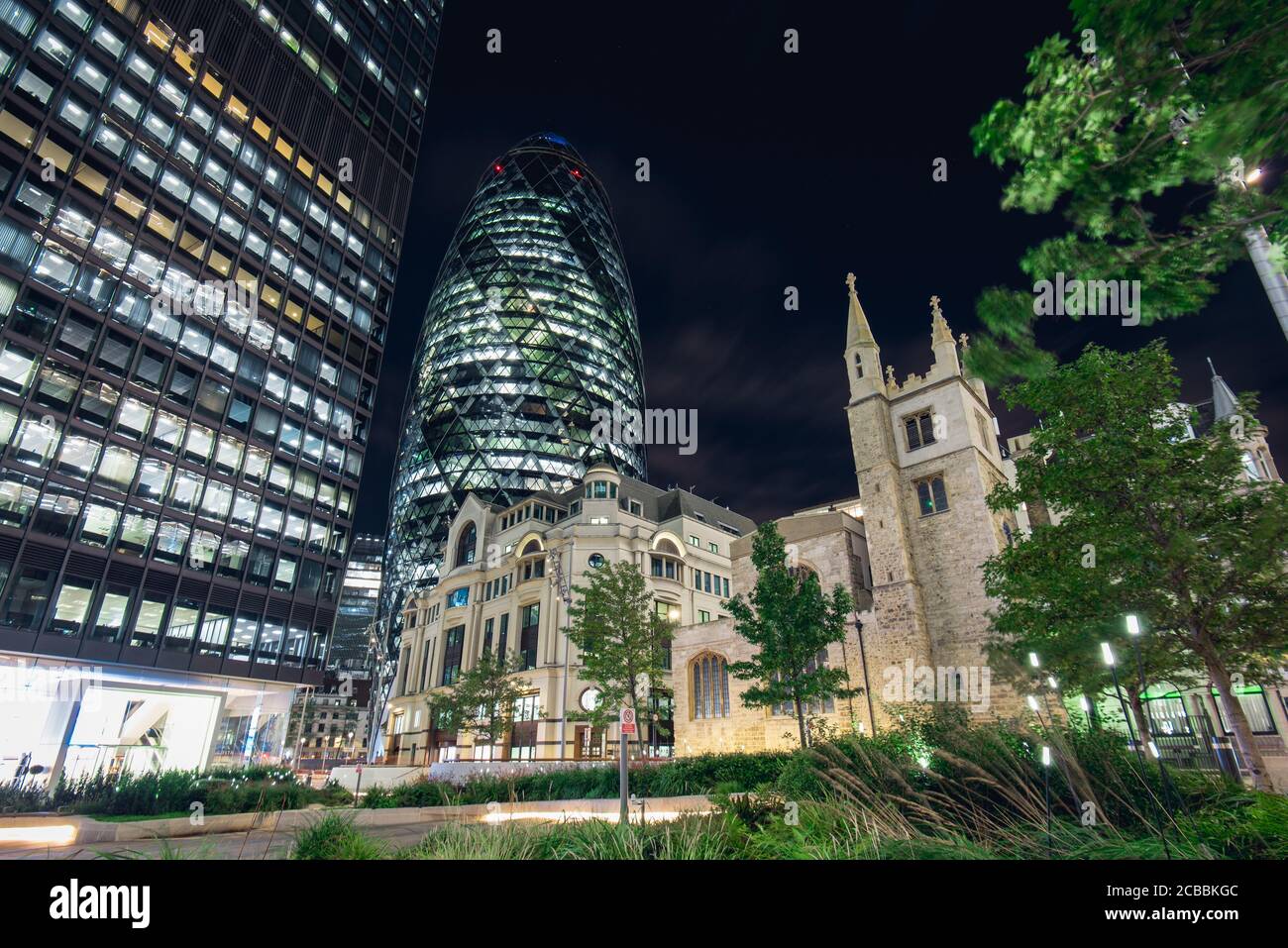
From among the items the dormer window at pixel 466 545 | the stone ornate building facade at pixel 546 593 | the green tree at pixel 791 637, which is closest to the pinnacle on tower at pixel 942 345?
the green tree at pixel 791 637

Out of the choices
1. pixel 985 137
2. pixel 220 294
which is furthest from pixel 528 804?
pixel 220 294

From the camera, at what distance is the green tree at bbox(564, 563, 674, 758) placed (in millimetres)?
34875

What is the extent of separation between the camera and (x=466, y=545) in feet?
235

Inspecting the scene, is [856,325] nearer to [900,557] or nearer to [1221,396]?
[900,557]

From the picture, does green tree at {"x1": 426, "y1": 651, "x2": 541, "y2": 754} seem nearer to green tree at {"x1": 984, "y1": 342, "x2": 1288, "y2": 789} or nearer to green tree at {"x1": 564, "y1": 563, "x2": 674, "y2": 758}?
green tree at {"x1": 564, "y1": 563, "x2": 674, "y2": 758}

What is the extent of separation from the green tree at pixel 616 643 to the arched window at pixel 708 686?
7.22 ft

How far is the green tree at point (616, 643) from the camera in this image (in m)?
34.9

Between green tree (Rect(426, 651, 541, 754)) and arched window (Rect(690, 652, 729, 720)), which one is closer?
arched window (Rect(690, 652, 729, 720))

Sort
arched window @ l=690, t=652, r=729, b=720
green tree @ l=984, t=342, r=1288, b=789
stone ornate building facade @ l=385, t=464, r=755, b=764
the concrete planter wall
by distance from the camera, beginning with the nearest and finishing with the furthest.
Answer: the concrete planter wall
green tree @ l=984, t=342, r=1288, b=789
arched window @ l=690, t=652, r=729, b=720
stone ornate building facade @ l=385, t=464, r=755, b=764

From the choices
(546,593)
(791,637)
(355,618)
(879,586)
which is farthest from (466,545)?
(355,618)

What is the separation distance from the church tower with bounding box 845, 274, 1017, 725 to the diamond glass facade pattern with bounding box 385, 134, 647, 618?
72.8 meters

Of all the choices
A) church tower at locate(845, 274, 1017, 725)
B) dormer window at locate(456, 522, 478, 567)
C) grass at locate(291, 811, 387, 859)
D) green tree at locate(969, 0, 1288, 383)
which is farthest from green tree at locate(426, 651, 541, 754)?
green tree at locate(969, 0, 1288, 383)

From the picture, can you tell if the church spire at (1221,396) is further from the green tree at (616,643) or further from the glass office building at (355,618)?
the glass office building at (355,618)
